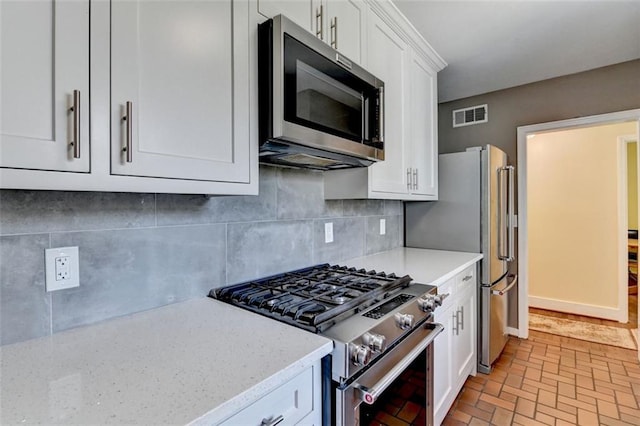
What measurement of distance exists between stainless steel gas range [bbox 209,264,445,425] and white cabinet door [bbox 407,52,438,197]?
39.6 inches

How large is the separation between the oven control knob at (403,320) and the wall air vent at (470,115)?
286 cm

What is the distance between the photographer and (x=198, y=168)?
94 cm

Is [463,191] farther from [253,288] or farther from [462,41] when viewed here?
[253,288]

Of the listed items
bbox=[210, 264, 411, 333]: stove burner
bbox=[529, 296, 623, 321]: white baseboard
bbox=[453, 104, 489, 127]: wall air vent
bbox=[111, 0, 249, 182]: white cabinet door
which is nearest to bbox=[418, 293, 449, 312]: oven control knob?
bbox=[210, 264, 411, 333]: stove burner

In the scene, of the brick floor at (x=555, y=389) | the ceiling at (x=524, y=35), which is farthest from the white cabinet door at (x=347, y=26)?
the brick floor at (x=555, y=389)

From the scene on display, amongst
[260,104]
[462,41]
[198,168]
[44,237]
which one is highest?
[462,41]

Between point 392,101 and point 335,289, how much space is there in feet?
4.14

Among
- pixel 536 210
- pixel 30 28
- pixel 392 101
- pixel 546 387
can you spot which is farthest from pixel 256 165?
pixel 536 210

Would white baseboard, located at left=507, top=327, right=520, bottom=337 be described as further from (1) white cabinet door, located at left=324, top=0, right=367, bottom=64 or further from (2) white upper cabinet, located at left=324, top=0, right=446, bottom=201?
(1) white cabinet door, located at left=324, top=0, right=367, bottom=64

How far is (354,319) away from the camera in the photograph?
103 centimetres

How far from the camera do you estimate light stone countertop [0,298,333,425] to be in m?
0.58

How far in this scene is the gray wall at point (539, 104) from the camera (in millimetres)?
2598

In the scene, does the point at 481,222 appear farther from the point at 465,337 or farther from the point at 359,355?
the point at 359,355

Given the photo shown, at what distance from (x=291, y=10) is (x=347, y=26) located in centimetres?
41
